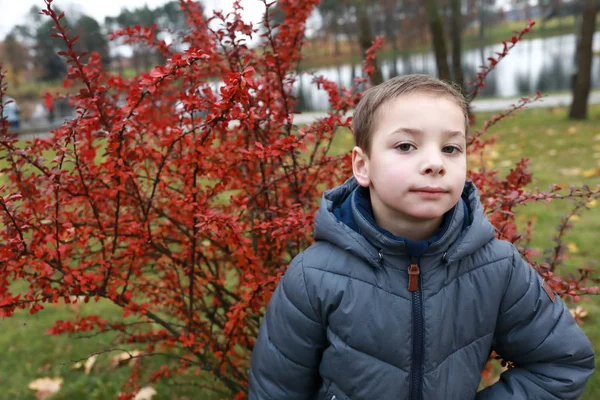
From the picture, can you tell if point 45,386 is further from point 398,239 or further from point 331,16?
point 331,16

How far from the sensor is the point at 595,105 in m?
10.5

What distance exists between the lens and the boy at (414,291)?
4.38 ft

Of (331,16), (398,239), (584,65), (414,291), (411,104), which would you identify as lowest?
(584,65)

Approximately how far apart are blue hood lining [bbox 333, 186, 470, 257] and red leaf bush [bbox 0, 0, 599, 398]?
230mm

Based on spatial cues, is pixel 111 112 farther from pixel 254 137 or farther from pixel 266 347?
pixel 266 347

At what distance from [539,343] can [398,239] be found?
1.70 feet

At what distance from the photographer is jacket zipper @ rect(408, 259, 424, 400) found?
4.46ft

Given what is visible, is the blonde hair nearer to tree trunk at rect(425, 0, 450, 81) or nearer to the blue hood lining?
the blue hood lining

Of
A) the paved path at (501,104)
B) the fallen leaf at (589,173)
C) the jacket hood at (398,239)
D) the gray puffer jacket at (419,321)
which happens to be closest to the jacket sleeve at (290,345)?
the gray puffer jacket at (419,321)

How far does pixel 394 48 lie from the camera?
35.2 m

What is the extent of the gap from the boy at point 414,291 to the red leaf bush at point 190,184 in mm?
304

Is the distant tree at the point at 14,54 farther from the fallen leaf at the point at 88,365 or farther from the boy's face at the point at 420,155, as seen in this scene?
the boy's face at the point at 420,155

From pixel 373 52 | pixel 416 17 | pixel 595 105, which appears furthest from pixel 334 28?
pixel 373 52

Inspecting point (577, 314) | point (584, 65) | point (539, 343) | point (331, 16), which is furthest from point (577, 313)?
point (331, 16)
